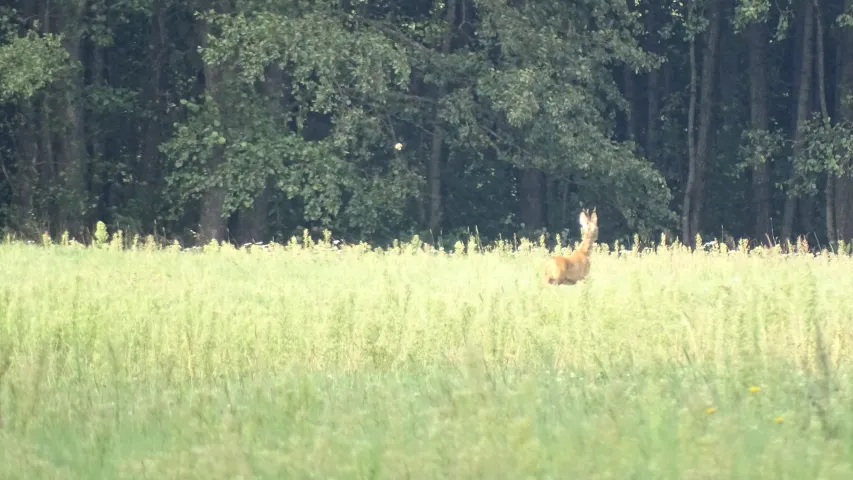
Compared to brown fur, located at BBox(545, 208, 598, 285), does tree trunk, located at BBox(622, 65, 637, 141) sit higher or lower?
higher

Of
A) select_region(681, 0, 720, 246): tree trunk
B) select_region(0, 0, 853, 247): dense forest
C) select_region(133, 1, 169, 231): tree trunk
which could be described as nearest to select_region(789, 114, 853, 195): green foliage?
select_region(0, 0, 853, 247): dense forest

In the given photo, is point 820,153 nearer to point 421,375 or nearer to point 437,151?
point 437,151

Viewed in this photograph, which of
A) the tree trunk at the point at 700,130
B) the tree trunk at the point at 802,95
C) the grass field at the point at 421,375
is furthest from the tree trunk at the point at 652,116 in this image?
the grass field at the point at 421,375

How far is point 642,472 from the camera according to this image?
191 inches

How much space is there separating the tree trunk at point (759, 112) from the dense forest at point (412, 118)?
6 centimetres

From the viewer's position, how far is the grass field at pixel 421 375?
5074 mm

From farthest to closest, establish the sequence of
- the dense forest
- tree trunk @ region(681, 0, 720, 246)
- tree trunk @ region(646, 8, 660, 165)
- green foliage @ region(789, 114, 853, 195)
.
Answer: tree trunk @ region(646, 8, 660, 165) → tree trunk @ region(681, 0, 720, 246) → green foliage @ region(789, 114, 853, 195) → the dense forest

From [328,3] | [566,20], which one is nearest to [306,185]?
[328,3]

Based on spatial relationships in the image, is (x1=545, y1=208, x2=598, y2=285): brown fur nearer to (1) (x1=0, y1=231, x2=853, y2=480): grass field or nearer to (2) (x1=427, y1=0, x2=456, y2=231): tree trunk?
(1) (x1=0, y1=231, x2=853, y2=480): grass field

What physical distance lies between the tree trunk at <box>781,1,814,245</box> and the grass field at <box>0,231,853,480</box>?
15.1 meters

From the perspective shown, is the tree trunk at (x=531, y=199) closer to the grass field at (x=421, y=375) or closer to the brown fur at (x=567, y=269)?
the grass field at (x=421, y=375)

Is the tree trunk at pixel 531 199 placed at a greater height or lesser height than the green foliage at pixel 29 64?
lesser

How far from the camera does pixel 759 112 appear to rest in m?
29.0

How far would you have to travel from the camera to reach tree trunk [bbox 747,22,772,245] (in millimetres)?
28984
